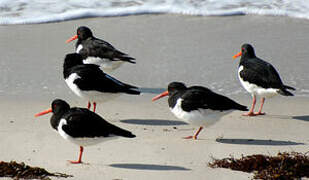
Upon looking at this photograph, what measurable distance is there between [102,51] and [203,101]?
322 cm

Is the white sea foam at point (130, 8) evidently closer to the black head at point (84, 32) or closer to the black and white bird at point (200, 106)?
the black head at point (84, 32)

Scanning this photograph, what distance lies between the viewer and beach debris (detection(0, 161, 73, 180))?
6219mm

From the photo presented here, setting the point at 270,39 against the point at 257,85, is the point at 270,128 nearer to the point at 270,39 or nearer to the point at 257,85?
the point at 257,85

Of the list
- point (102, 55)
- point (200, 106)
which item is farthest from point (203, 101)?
point (102, 55)

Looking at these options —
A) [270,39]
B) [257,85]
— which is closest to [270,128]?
[257,85]

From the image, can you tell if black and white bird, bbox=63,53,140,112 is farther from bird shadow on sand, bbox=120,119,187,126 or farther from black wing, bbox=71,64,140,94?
bird shadow on sand, bbox=120,119,187,126

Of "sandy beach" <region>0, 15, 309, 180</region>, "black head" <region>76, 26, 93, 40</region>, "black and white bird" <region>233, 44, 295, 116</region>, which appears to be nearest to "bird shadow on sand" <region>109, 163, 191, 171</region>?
"sandy beach" <region>0, 15, 309, 180</region>

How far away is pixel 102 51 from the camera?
10289 millimetres

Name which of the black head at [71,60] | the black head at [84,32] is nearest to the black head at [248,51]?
the black head at [71,60]

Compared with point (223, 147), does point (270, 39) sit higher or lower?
higher

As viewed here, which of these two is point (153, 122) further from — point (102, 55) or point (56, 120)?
point (102, 55)

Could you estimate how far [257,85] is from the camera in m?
8.83

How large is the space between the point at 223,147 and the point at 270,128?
3.73 feet

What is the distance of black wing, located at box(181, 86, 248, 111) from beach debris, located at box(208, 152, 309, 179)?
3.00 feet
